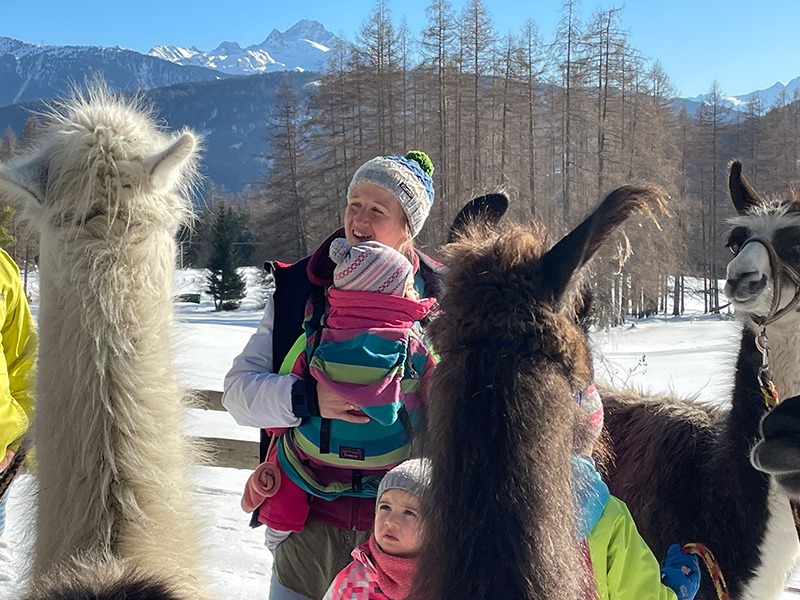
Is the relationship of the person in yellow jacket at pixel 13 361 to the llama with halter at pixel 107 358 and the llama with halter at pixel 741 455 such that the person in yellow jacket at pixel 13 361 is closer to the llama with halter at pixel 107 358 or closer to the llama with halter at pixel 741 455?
the llama with halter at pixel 107 358

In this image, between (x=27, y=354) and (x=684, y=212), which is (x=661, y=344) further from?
(x=27, y=354)

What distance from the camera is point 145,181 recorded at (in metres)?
1.81

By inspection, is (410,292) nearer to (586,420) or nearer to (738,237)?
(586,420)

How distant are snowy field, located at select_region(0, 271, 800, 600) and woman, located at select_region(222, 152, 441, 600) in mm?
302

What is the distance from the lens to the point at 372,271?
169 centimetres

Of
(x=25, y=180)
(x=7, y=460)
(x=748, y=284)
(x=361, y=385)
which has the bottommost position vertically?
(x=7, y=460)

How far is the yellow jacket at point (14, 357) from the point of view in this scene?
2.42 m

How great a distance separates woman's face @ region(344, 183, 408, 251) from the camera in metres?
1.94

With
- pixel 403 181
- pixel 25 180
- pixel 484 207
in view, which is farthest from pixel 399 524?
pixel 25 180

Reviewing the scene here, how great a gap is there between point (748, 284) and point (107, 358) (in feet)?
7.35

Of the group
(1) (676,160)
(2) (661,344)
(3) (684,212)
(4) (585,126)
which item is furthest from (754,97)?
(2) (661,344)

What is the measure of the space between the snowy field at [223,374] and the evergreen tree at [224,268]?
293 cm

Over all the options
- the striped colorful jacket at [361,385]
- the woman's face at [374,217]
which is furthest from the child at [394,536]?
the woman's face at [374,217]

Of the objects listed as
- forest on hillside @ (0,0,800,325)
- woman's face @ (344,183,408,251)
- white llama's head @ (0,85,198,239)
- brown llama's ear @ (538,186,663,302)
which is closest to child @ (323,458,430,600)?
brown llama's ear @ (538,186,663,302)
